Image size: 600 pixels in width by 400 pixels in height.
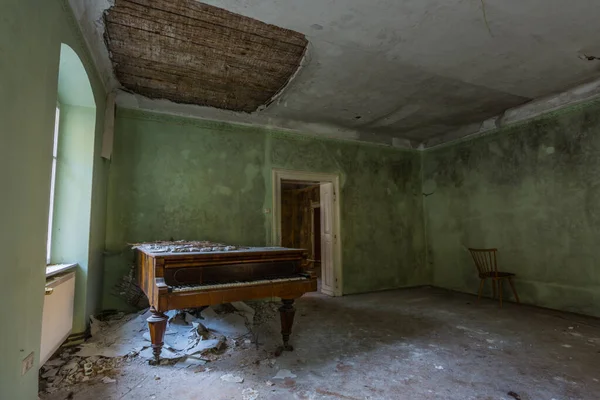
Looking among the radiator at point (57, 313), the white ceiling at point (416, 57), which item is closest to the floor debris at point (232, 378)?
the radiator at point (57, 313)

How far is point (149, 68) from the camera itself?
11.1 feet

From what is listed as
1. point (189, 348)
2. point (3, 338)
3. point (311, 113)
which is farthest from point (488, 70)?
point (3, 338)

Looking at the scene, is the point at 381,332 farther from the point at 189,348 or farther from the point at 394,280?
the point at 394,280

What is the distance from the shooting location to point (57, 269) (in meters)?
2.51

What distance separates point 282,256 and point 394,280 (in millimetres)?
3619

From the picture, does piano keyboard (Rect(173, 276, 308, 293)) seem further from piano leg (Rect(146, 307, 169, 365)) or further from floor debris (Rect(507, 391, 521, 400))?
floor debris (Rect(507, 391, 521, 400))

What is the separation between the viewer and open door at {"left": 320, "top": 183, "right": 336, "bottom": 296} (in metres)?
5.37

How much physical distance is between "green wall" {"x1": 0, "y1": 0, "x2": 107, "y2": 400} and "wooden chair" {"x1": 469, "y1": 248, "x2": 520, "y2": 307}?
5.06 meters

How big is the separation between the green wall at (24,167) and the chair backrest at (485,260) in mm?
5109

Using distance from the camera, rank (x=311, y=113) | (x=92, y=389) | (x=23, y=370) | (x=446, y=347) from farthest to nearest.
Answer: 1. (x=311, y=113)
2. (x=446, y=347)
3. (x=92, y=389)
4. (x=23, y=370)

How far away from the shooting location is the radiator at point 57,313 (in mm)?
2273

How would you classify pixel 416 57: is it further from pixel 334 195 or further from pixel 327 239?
pixel 327 239

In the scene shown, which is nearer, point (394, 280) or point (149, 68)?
point (149, 68)

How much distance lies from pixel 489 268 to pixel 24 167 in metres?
5.69
